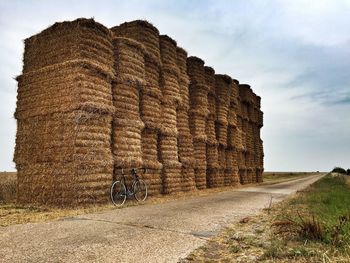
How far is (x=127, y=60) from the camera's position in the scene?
13383mm

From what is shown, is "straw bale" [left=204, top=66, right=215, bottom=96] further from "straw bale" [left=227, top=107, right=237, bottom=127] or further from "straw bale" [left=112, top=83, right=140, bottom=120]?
"straw bale" [left=112, top=83, right=140, bottom=120]

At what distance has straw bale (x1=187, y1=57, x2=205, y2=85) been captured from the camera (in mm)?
20859

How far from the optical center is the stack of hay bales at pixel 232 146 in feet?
81.2

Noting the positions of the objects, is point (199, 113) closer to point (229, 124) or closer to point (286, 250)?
point (229, 124)

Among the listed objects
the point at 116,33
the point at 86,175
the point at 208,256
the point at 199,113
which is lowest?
the point at 208,256

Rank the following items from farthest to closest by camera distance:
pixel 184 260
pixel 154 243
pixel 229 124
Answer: pixel 229 124 < pixel 154 243 < pixel 184 260

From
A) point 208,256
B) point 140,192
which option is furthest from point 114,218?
point 140,192

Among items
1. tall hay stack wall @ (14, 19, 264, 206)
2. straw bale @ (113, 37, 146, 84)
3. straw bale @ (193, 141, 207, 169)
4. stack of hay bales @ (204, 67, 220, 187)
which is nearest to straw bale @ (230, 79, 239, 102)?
stack of hay bales @ (204, 67, 220, 187)

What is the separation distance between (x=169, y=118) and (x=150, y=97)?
1.97 meters

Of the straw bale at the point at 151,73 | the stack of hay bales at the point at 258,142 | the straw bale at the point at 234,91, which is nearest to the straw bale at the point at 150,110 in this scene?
the straw bale at the point at 151,73

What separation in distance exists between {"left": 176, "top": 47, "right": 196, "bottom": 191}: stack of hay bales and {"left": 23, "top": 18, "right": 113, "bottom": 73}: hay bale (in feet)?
19.9

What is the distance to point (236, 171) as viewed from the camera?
25.6 m

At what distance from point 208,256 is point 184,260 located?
0.43 m

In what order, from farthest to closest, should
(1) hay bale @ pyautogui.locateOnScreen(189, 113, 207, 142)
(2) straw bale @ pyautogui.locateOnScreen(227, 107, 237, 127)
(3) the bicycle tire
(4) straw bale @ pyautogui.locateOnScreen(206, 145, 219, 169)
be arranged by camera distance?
1. (2) straw bale @ pyautogui.locateOnScreen(227, 107, 237, 127)
2. (4) straw bale @ pyautogui.locateOnScreen(206, 145, 219, 169)
3. (1) hay bale @ pyautogui.locateOnScreen(189, 113, 207, 142)
4. (3) the bicycle tire
